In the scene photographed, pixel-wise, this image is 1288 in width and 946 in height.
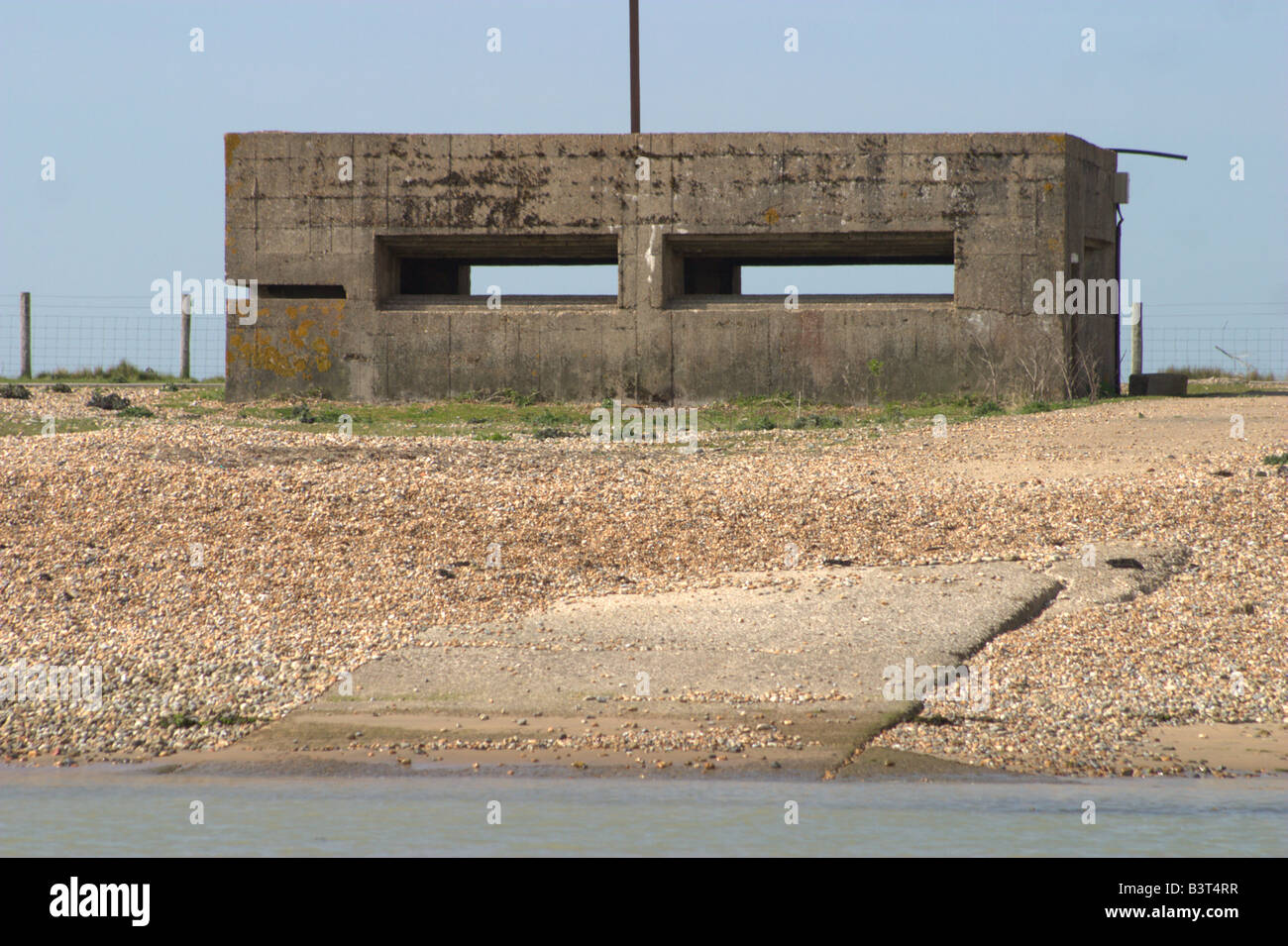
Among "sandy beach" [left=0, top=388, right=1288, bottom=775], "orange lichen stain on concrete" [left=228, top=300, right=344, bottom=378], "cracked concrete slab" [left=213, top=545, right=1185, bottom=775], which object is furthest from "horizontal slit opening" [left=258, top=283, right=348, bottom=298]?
"cracked concrete slab" [left=213, top=545, right=1185, bottom=775]

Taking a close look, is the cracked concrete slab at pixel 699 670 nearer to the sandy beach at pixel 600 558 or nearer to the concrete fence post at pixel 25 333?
the sandy beach at pixel 600 558

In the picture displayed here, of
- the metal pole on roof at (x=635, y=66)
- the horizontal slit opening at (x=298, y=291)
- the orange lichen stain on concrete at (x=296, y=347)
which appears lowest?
the orange lichen stain on concrete at (x=296, y=347)

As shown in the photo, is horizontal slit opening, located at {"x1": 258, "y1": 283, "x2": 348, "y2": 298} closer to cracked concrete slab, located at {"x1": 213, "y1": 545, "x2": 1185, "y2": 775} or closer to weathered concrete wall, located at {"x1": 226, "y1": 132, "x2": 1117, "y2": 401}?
weathered concrete wall, located at {"x1": 226, "y1": 132, "x2": 1117, "y2": 401}

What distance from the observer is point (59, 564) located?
412 inches

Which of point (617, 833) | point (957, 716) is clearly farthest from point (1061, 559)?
point (617, 833)

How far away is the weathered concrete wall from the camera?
1795 cm

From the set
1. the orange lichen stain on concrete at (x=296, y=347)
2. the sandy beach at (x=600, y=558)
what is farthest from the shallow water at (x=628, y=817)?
the orange lichen stain on concrete at (x=296, y=347)

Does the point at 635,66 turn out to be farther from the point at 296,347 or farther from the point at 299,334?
the point at 296,347

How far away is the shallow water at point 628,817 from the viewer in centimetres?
593

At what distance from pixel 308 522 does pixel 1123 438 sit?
8.22 metres

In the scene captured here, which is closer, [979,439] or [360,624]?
[360,624]

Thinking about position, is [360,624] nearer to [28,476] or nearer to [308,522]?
[308,522]

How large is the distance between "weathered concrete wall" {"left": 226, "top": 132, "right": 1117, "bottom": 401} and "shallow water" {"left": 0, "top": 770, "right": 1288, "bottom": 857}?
11895 mm

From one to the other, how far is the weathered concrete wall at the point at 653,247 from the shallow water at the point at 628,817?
11.9 meters
